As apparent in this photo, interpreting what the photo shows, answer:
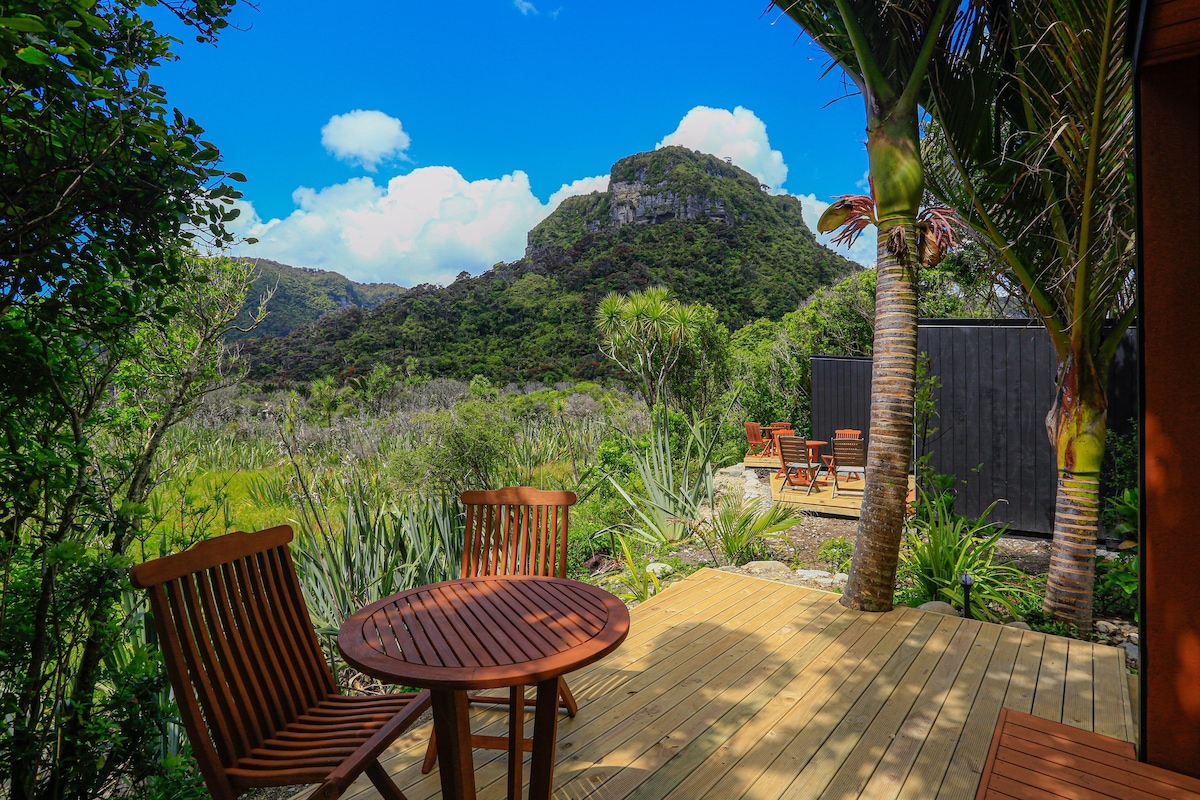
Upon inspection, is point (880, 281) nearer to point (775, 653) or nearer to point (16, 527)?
point (775, 653)

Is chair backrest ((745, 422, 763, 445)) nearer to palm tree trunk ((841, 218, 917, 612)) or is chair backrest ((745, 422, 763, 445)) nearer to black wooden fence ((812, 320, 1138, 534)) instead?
black wooden fence ((812, 320, 1138, 534))

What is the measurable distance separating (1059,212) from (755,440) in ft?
25.4

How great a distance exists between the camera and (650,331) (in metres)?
12.1

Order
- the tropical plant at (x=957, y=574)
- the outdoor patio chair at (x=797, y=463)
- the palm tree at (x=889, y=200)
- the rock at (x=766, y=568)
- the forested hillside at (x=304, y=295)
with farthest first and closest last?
1. the forested hillside at (x=304, y=295)
2. the outdoor patio chair at (x=797, y=463)
3. the rock at (x=766, y=568)
4. the tropical plant at (x=957, y=574)
5. the palm tree at (x=889, y=200)

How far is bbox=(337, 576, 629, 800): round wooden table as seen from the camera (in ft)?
4.49

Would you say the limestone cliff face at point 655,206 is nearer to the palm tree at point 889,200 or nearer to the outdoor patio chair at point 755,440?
the outdoor patio chair at point 755,440

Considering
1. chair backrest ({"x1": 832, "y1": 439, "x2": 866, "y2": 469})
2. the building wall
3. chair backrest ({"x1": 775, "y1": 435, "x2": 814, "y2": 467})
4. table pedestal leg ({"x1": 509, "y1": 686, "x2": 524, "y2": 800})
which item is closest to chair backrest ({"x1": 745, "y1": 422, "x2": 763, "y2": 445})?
chair backrest ({"x1": 775, "y1": 435, "x2": 814, "y2": 467})

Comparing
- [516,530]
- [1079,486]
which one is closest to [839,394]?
[1079,486]

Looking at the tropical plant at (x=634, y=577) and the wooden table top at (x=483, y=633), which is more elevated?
the wooden table top at (x=483, y=633)

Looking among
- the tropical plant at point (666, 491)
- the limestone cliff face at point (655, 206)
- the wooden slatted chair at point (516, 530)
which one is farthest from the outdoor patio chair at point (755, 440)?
the limestone cliff face at point (655, 206)

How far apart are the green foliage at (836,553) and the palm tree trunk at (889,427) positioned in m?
1.43

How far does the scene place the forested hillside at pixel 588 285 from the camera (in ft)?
73.8

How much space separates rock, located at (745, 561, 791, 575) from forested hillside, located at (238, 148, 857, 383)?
16643mm

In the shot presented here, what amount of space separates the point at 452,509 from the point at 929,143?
4192 mm
